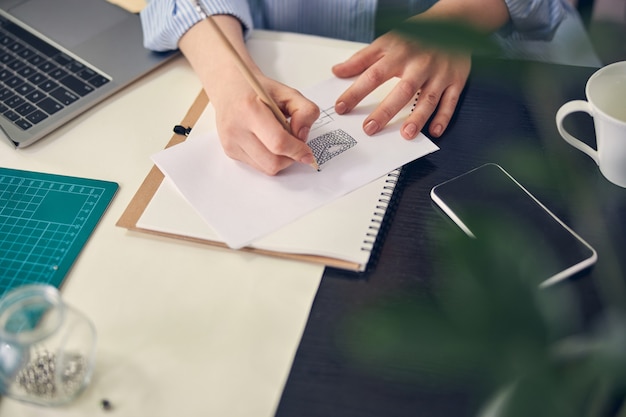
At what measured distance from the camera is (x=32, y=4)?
1.08 m

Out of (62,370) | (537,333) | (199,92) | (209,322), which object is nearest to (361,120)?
(199,92)

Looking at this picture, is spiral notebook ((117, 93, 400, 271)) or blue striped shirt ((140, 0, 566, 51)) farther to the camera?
blue striped shirt ((140, 0, 566, 51))

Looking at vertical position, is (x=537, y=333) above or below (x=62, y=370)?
above

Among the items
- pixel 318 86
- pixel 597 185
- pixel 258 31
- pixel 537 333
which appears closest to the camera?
pixel 537 333

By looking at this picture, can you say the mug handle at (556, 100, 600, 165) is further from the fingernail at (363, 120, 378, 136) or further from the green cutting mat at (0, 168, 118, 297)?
the green cutting mat at (0, 168, 118, 297)

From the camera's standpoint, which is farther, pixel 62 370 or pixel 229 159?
pixel 229 159

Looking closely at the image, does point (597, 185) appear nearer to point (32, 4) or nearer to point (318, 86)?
point (318, 86)

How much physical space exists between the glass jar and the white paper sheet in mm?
190

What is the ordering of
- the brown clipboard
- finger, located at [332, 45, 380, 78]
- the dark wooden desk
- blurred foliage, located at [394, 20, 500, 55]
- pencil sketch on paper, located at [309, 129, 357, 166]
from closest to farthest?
blurred foliage, located at [394, 20, 500, 55] → the dark wooden desk → the brown clipboard → pencil sketch on paper, located at [309, 129, 357, 166] → finger, located at [332, 45, 380, 78]

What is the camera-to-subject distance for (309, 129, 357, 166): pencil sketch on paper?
782 mm

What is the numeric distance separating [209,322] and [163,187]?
0.21m

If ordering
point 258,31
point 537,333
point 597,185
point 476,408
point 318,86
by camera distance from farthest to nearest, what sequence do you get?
point 258,31 → point 318,86 → point 597,185 → point 476,408 → point 537,333

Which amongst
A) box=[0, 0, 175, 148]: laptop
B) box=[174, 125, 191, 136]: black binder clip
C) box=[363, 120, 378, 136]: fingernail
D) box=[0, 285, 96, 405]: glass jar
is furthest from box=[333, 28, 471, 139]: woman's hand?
box=[0, 285, 96, 405]: glass jar

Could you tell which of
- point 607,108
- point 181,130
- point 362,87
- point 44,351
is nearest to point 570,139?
point 607,108
